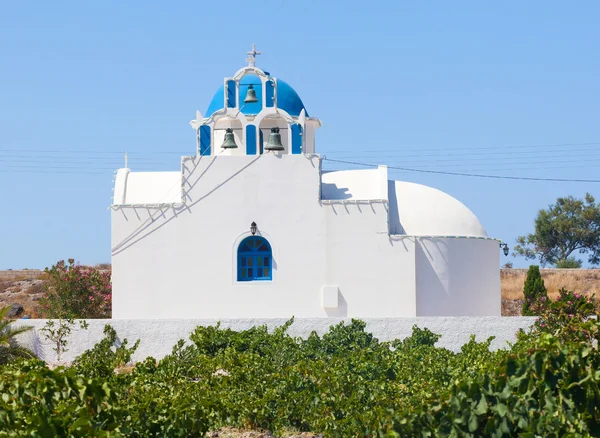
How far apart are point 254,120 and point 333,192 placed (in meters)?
2.35

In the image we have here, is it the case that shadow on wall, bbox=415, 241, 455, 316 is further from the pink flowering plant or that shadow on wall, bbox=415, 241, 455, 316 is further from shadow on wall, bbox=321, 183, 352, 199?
the pink flowering plant

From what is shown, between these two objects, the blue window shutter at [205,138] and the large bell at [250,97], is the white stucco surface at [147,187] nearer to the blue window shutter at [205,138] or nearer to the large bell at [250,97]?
the blue window shutter at [205,138]

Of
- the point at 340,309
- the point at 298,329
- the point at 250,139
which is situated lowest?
the point at 298,329

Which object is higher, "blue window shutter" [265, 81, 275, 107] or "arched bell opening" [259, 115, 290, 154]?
"blue window shutter" [265, 81, 275, 107]

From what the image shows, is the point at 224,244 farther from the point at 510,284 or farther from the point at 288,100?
the point at 510,284

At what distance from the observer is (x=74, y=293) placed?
23.1 meters

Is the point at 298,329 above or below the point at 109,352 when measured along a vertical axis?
above

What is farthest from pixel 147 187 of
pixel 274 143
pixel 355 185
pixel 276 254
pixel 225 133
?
pixel 355 185

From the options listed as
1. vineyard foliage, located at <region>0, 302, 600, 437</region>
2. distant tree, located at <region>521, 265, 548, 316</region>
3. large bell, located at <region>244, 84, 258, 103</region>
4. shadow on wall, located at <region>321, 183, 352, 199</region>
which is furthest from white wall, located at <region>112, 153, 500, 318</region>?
distant tree, located at <region>521, 265, 548, 316</region>

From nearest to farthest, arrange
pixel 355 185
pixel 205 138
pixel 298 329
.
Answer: pixel 298 329
pixel 355 185
pixel 205 138

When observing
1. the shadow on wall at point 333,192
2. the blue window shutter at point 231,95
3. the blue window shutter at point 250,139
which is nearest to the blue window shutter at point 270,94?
the blue window shutter at point 231,95

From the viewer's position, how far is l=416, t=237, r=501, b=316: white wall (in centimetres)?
2045

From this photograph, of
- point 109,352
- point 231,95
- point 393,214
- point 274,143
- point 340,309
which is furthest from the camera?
point 231,95

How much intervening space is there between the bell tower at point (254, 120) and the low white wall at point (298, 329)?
3.93 metres
